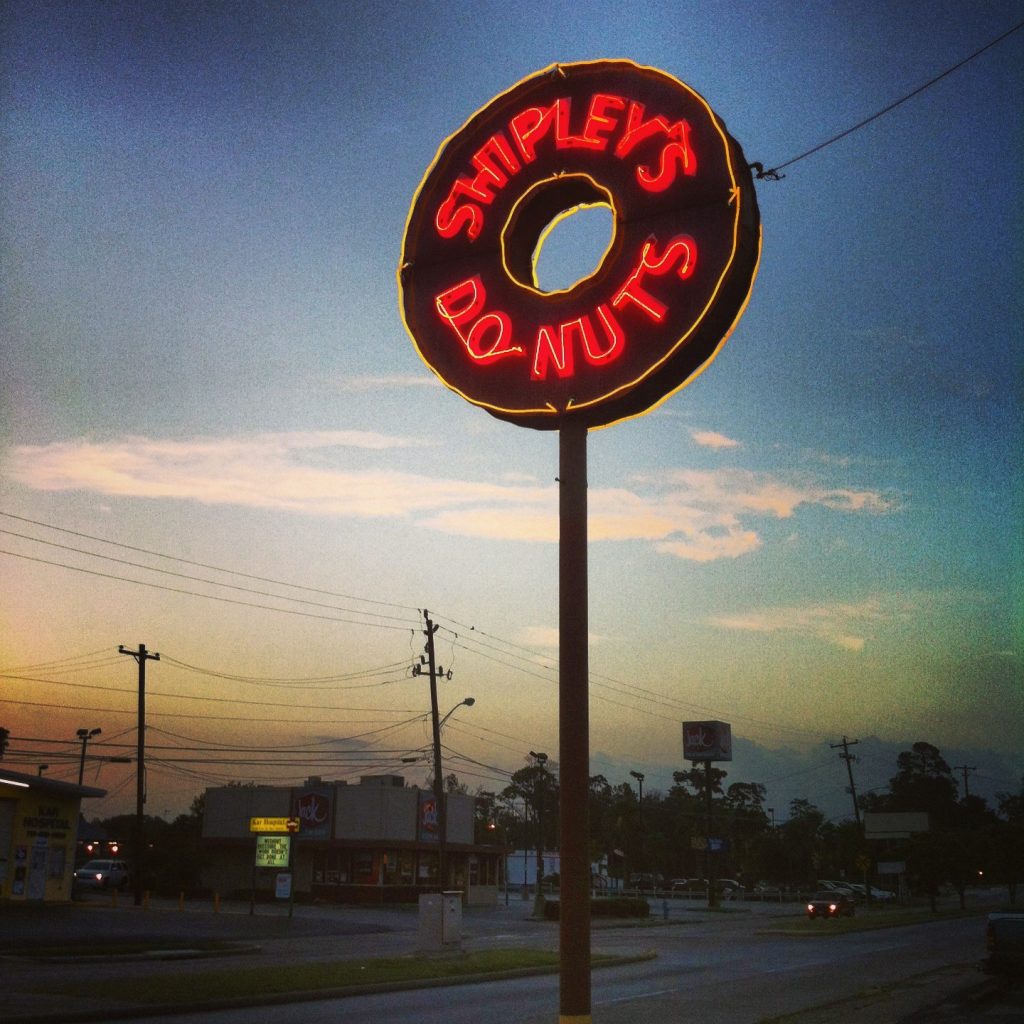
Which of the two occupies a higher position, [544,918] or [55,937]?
[55,937]

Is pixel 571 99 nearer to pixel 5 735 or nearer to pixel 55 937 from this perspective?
pixel 55 937

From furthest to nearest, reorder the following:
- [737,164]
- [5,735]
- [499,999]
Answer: [5,735] < [499,999] < [737,164]

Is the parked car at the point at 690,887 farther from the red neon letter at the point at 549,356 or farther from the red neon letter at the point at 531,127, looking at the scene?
the red neon letter at the point at 531,127

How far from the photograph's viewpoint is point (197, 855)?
220ft

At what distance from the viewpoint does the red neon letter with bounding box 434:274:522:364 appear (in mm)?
8008

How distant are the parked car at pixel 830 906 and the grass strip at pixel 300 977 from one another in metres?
34.2

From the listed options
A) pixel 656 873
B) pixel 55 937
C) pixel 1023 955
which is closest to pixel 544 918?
pixel 55 937

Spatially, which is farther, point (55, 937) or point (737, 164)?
point (55, 937)

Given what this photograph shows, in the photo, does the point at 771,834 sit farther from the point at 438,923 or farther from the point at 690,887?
the point at 438,923

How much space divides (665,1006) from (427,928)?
10.1 metres

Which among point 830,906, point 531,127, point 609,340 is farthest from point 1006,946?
point 830,906

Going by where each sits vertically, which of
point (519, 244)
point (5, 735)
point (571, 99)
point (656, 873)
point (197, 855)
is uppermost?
point (571, 99)

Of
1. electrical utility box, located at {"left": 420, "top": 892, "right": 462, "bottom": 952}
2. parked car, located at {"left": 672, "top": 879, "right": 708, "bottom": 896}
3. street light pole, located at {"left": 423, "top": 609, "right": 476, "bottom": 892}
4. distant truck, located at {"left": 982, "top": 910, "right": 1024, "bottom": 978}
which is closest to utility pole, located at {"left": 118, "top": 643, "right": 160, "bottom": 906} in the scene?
street light pole, located at {"left": 423, "top": 609, "right": 476, "bottom": 892}

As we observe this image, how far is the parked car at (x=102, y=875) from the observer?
64875 mm
